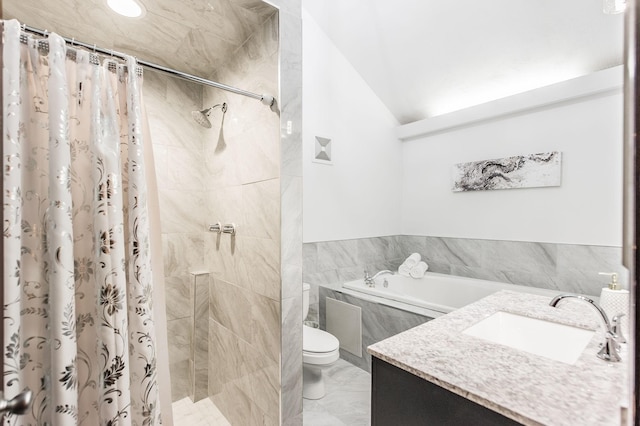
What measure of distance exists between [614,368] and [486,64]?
271 cm

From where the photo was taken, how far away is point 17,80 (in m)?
0.90

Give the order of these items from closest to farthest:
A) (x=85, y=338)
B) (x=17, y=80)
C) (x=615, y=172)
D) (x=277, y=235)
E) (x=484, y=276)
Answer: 1. (x=17, y=80)
2. (x=85, y=338)
3. (x=277, y=235)
4. (x=615, y=172)
5. (x=484, y=276)

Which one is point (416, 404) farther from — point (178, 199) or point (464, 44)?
point (464, 44)

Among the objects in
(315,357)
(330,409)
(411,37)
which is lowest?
(330,409)

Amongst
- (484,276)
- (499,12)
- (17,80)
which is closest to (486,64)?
(499,12)

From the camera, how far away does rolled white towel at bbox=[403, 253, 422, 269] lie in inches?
136

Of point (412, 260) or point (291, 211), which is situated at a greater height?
point (291, 211)

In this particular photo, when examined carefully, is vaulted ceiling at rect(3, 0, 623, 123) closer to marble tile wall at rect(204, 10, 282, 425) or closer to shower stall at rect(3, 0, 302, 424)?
shower stall at rect(3, 0, 302, 424)

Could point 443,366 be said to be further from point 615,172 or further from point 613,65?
point 613,65

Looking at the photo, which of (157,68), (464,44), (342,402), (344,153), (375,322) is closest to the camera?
(157,68)

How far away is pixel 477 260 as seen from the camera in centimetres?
314

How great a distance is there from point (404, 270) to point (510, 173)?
1443 millimetres

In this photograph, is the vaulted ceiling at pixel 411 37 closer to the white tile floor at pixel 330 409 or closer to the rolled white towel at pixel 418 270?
the rolled white towel at pixel 418 270

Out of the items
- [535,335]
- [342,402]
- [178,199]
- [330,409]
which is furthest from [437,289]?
[178,199]
